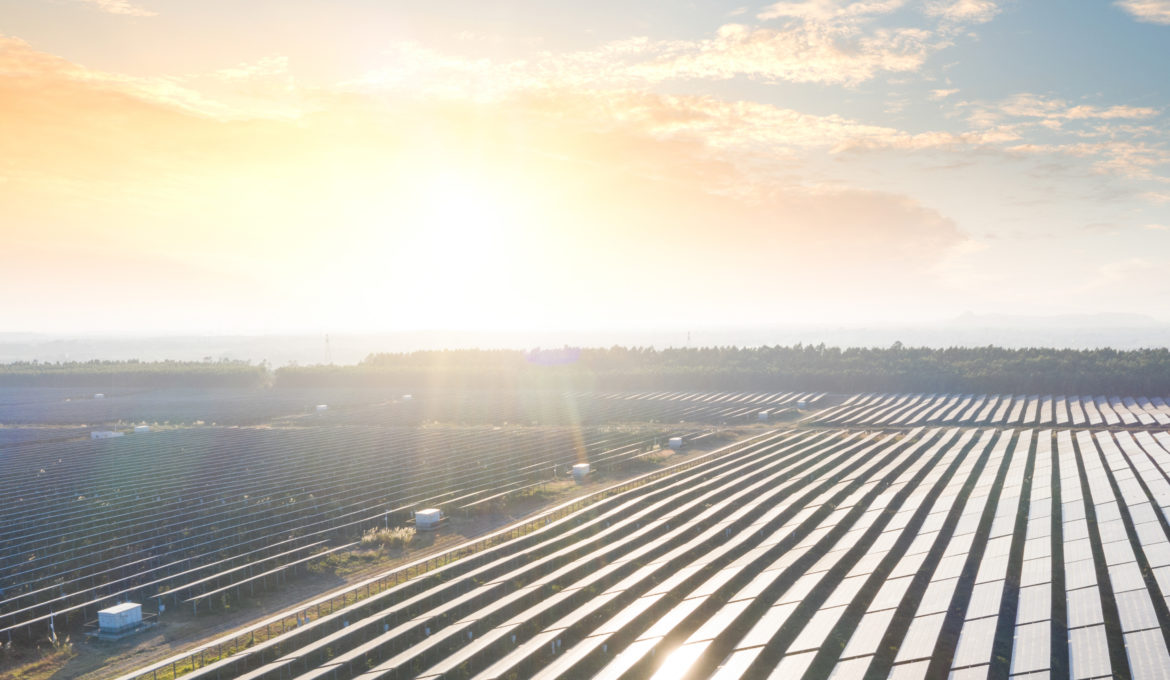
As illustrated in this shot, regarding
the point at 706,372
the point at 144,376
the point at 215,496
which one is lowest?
the point at 215,496

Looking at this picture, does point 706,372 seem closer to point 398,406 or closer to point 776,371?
point 776,371

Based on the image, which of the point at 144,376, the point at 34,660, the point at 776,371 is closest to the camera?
the point at 34,660

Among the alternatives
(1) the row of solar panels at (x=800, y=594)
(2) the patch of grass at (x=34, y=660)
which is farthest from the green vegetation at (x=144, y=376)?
(2) the patch of grass at (x=34, y=660)

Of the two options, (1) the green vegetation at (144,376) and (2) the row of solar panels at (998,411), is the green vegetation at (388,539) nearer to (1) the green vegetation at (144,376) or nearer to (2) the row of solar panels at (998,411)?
(2) the row of solar panels at (998,411)

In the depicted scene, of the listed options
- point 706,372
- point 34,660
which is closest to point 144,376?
point 706,372

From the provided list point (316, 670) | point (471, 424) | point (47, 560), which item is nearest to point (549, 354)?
point (471, 424)

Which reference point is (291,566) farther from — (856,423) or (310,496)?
(856,423)
